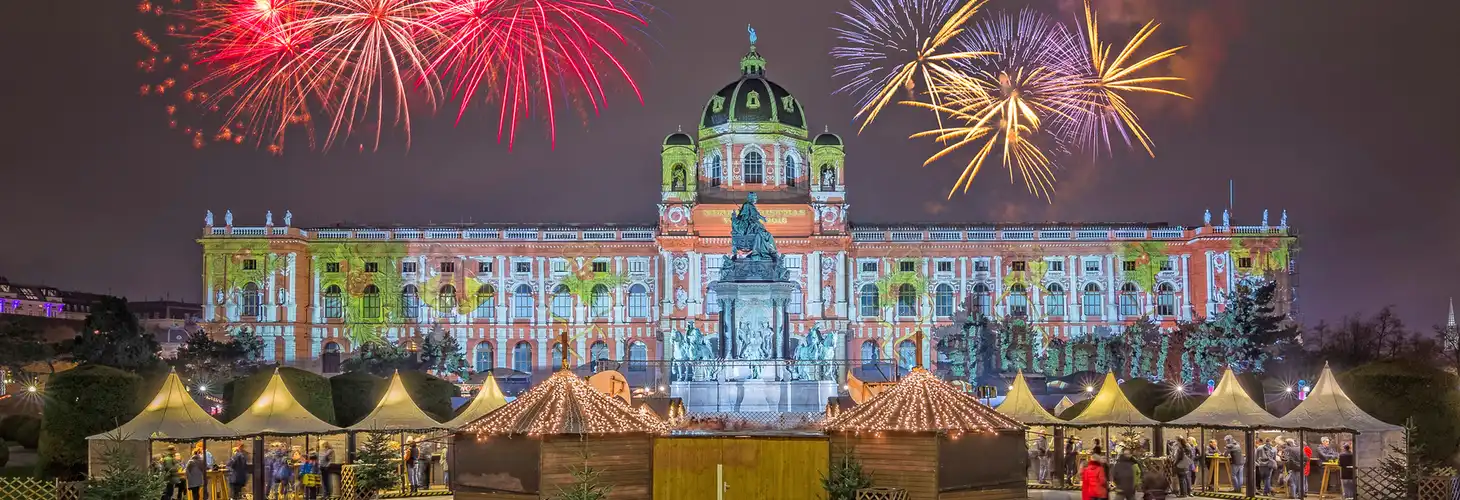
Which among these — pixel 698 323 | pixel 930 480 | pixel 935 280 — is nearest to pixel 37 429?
pixel 930 480

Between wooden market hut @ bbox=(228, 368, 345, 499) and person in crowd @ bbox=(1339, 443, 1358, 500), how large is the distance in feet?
64.5

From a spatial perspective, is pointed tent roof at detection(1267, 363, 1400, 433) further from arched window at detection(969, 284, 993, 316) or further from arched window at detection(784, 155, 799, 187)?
arched window at detection(784, 155, 799, 187)

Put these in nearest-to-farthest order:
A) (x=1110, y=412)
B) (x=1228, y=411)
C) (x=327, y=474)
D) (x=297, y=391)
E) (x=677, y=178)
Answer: (x=327, y=474), (x=1228, y=411), (x=1110, y=412), (x=297, y=391), (x=677, y=178)

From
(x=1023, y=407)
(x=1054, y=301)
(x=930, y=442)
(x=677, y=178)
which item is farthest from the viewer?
(x=677, y=178)

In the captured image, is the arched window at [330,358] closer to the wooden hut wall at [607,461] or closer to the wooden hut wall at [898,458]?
the wooden hut wall at [607,461]

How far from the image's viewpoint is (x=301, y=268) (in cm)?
9056

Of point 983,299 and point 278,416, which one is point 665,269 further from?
point 278,416

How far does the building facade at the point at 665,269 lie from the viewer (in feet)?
293

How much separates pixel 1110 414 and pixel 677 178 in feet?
203

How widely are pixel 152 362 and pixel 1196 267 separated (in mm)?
61965

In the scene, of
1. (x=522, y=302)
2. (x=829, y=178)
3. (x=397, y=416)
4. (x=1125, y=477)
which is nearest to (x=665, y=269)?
(x=522, y=302)

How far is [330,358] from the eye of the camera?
85188 mm

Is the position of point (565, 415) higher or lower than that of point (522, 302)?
lower

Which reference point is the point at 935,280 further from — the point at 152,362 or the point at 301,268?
the point at 152,362
